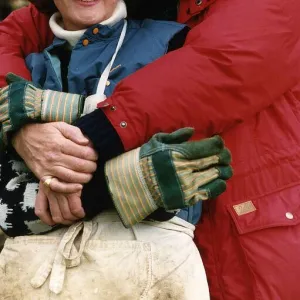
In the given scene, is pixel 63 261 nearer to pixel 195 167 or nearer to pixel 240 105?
pixel 195 167

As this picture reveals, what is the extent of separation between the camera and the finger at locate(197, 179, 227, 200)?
1654mm

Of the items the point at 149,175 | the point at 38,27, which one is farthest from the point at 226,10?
the point at 38,27

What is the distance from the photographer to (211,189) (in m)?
1.67

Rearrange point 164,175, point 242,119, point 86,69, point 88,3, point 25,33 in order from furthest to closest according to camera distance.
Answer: point 25,33 < point 88,3 < point 86,69 < point 242,119 < point 164,175

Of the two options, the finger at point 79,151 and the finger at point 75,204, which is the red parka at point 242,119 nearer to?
the finger at point 79,151

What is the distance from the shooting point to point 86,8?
207cm

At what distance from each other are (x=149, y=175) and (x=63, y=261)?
37 cm

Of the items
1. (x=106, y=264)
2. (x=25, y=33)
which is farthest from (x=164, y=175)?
(x=25, y=33)

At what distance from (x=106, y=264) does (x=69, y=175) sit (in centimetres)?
29

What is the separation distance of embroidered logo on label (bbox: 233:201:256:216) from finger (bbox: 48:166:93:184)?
1.73 ft

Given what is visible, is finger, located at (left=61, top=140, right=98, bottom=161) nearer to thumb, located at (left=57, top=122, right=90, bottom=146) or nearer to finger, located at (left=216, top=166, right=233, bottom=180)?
thumb, located at (left=57, top=122, right=90, bottom=146)

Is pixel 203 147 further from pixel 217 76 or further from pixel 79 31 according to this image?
pixel 79 31

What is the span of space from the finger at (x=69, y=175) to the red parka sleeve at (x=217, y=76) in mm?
165

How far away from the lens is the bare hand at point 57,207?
5.61 ft
